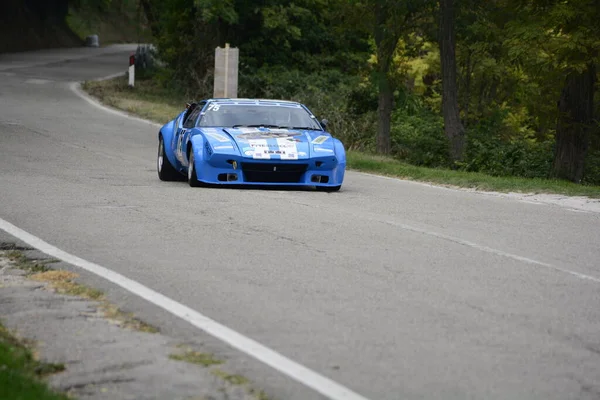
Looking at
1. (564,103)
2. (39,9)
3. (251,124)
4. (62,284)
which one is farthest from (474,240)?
(39,9)

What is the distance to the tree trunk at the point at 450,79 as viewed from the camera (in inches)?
1048

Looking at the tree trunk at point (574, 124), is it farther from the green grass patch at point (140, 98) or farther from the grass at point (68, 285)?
the grass at point (68, 285)

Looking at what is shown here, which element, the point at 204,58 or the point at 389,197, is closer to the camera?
the point at 389,197

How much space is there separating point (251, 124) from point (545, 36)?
8620 mm

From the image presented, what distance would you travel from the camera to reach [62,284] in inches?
316

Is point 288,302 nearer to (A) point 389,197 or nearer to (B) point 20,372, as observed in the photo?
(B) point 20,372

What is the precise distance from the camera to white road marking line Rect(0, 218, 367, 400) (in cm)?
553

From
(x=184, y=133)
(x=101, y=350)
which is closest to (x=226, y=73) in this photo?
(x=184, y=133)

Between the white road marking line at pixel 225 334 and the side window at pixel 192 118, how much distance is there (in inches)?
275

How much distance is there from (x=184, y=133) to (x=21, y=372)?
35.9 ft

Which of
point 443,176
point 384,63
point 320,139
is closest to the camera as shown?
point 320,139

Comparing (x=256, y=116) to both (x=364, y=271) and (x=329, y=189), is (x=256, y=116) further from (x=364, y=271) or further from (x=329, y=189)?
(x=364, y=271)

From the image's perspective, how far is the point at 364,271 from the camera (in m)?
8.86

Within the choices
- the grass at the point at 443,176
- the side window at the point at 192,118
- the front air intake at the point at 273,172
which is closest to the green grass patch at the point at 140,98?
the grass at the point at 443,176
